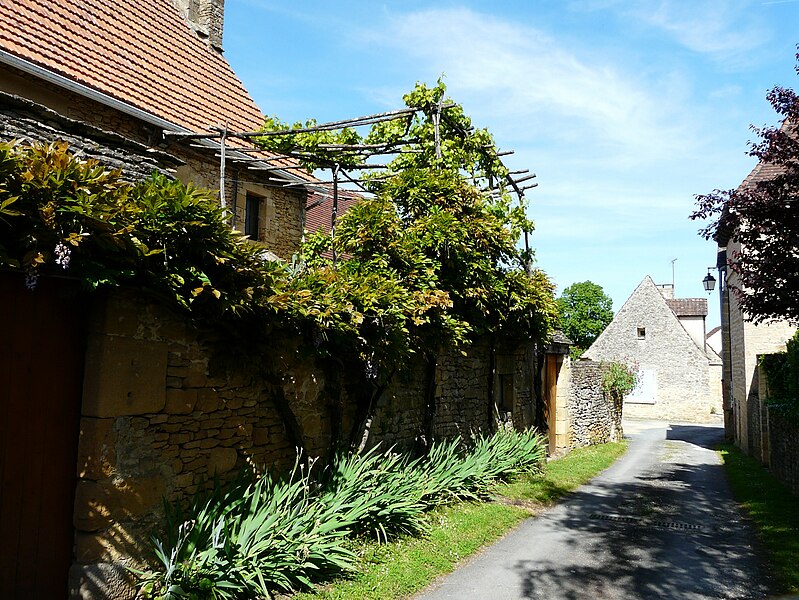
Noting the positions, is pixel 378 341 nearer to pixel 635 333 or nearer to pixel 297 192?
pixel 297 192

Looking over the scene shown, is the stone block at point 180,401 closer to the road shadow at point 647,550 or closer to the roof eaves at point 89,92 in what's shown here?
the road shadow at point 647,550

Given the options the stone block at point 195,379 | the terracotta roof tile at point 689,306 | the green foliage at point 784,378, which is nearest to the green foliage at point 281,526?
the stone block at point 195,379

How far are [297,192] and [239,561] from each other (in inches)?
387

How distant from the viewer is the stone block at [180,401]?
552 cm

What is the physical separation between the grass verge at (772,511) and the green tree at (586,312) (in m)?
33.4

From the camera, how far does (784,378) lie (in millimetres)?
13875

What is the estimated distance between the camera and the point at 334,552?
613 cm

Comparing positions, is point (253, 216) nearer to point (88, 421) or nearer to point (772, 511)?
point (88, 421)

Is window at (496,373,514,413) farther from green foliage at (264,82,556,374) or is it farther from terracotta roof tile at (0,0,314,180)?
terracotta roof tile at (0,0,314,180)

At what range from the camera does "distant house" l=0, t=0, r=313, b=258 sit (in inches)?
245

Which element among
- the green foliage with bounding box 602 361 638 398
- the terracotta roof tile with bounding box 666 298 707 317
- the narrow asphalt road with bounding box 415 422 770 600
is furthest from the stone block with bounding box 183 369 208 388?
the terracotta roof tile with bounding box 666 298 707 317

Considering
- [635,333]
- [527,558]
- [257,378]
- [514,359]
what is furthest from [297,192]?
[635,333]

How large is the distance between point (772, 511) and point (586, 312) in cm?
4101

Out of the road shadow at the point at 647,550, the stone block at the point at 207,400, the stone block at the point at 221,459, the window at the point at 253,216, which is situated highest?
the window at the point at 253,216
